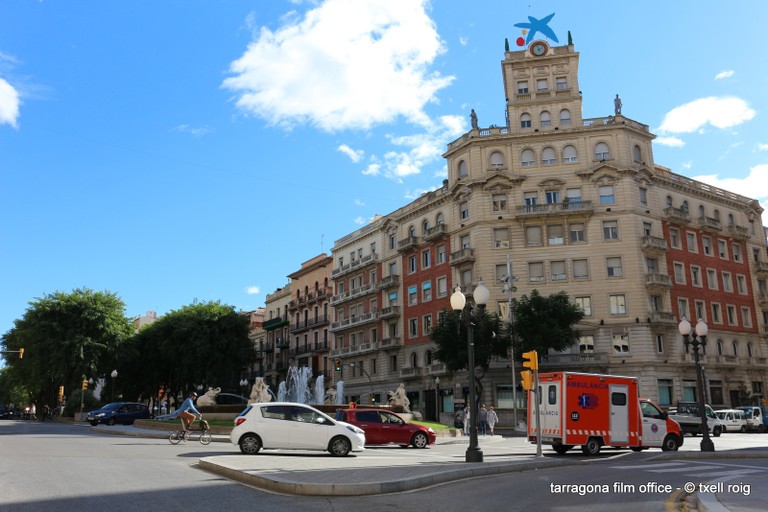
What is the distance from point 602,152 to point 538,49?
11.5 m

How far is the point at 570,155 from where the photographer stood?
169 ft

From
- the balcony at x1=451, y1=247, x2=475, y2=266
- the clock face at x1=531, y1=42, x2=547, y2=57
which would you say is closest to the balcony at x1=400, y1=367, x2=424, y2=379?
the balcony at x1=451, y1=247, x2=475, y2=266

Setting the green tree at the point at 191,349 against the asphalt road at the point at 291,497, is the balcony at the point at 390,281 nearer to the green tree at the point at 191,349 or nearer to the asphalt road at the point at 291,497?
the green tree at the point at 191,349

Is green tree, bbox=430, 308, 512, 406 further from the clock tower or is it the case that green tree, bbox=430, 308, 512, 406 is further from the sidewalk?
the sidewalk

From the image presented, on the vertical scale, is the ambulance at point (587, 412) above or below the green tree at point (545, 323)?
below

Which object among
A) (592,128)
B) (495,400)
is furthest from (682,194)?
(495,400)

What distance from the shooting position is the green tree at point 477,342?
1753 inches

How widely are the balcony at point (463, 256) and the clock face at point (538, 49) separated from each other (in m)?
18.8

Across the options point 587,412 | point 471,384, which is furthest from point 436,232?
point 471,384

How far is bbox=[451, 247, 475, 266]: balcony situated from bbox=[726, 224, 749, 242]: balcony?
2431 centimetres

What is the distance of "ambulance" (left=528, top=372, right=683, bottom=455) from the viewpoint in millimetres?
19828

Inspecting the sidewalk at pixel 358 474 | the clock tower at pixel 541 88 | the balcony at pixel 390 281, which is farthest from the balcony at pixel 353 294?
the sidewalk at pixel 358 474

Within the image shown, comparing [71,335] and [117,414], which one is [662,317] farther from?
[71,335]

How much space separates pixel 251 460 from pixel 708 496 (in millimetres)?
10308
